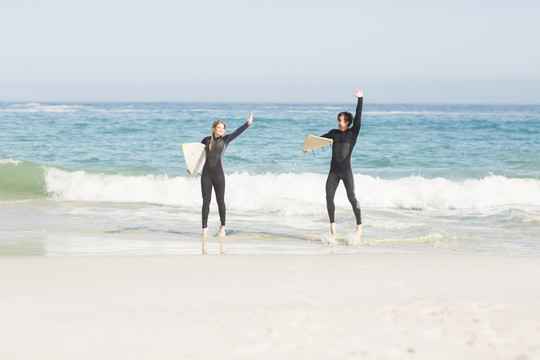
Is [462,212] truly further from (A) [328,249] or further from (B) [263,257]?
(B) [263,257]

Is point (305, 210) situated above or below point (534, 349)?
below

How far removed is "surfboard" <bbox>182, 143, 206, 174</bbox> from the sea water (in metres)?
1.10

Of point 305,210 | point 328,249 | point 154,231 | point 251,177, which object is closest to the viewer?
point 328,249

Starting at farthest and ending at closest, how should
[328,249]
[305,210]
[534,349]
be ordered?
1. [305,210]
2. [328,249]
3. [534,349]

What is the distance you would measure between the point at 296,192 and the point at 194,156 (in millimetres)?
7062

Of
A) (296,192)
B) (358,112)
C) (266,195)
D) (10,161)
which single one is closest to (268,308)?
(358,112)

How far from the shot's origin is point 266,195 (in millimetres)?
15758

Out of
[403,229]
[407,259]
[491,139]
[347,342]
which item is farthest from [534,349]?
[491,139]

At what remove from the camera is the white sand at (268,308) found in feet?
13.6

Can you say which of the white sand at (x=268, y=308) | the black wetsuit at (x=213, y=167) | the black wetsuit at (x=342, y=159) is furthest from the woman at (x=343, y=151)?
the white sand at (x=268, y=308)

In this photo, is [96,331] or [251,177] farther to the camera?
[251,177]

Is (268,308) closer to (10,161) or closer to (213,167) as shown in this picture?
(213,167)

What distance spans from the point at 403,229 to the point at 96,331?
7.51 metres

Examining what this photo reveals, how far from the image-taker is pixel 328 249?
9.00 m
